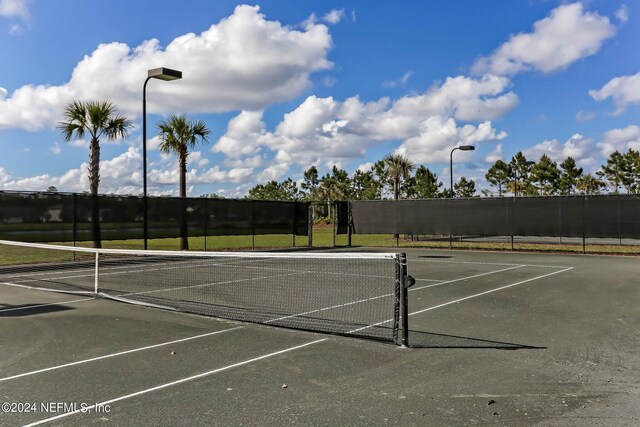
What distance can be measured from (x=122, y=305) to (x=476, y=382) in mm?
7306

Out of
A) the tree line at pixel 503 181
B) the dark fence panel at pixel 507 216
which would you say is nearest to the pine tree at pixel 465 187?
the tree line at pixel 503 181

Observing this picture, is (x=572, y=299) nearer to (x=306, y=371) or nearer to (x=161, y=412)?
(x=306, y=371)

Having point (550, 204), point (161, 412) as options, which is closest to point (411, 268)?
point (550, 204)

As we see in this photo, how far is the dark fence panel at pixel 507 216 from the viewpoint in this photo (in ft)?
72.9

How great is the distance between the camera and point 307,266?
18.3m

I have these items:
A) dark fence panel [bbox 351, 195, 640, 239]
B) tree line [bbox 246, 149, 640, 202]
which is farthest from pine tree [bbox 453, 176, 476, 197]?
dark fence panel [bbox 351, 195, 640, 239]

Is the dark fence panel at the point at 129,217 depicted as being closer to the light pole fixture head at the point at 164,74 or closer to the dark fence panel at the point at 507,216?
the dark fence panel at the point at 507,216

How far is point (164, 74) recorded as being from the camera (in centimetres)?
1831

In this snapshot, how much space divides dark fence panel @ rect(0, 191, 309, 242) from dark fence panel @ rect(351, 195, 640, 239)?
16.2 ft

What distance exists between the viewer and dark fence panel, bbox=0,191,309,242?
18328 millimetres

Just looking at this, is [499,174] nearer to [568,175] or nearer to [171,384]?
[568,175]

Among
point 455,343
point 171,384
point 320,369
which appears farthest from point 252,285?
point 171,384

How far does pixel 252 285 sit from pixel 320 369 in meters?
7.35

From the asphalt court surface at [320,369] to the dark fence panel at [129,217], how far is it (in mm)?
9556
